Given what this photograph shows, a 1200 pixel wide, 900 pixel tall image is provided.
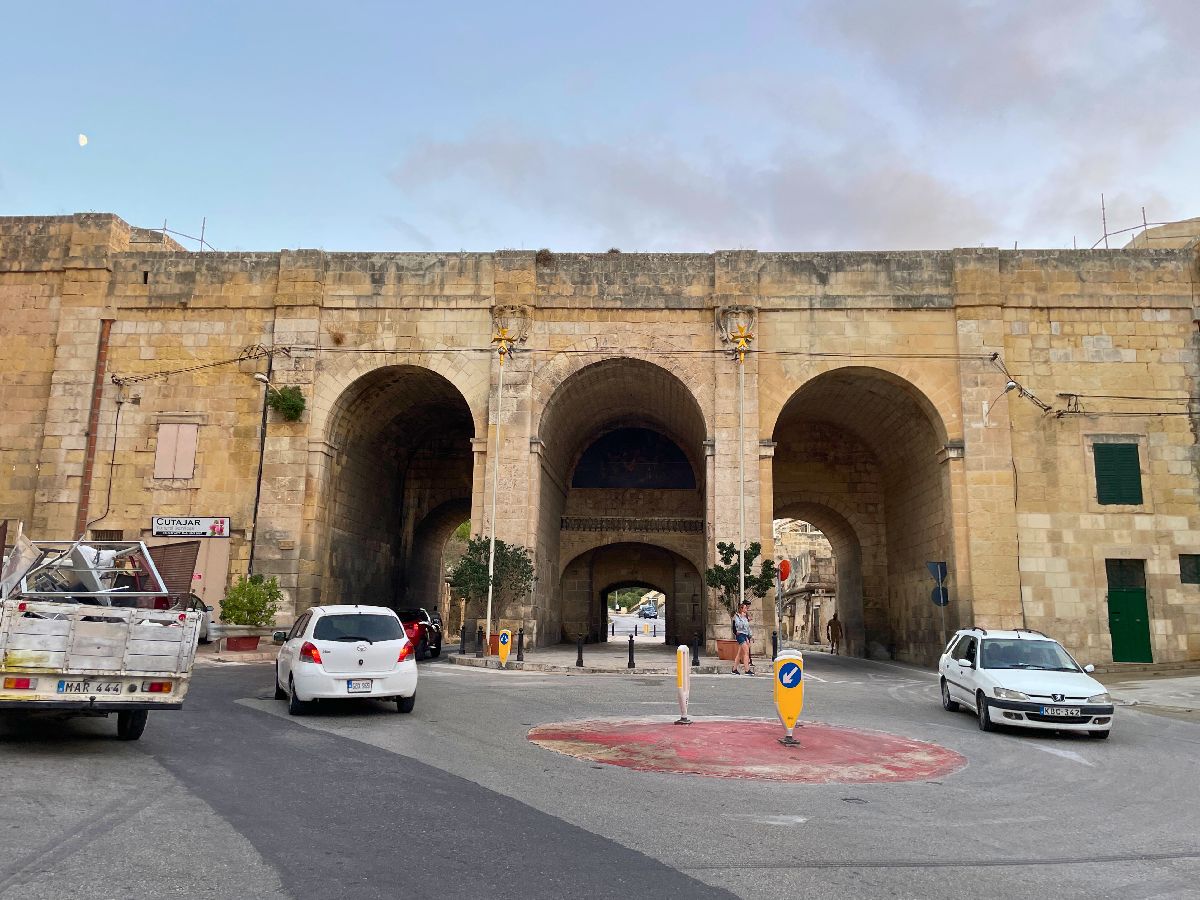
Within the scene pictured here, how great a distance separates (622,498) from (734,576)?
10.7 metres

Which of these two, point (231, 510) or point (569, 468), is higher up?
point (569, 468)

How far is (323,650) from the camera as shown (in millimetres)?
10922

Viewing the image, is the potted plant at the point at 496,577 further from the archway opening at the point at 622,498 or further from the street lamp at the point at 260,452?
the street lamp at the point at 260,452

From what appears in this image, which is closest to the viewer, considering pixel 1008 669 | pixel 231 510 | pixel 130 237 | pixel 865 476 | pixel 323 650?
pixel 323 650

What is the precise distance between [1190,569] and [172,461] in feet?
88.0

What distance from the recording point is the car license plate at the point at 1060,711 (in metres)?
10.6

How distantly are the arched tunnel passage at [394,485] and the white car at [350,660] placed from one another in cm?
1270

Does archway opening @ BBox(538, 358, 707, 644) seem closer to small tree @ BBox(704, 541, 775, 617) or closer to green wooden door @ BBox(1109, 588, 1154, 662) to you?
small tree @ BBox(704, 541, 775, 617)

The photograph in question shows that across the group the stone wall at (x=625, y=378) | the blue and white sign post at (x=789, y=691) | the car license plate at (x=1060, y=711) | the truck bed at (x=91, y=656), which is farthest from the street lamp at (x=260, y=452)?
the car license plate at (x=1060, y=711)

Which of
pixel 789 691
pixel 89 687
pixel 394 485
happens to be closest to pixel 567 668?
pixel 789 691

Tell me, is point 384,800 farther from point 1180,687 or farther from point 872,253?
point 872,253

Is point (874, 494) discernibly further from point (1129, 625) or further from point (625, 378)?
point (625, 378)

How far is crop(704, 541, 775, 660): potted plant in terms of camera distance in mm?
21172

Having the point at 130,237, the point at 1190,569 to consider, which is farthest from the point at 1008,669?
the point at 130,237
